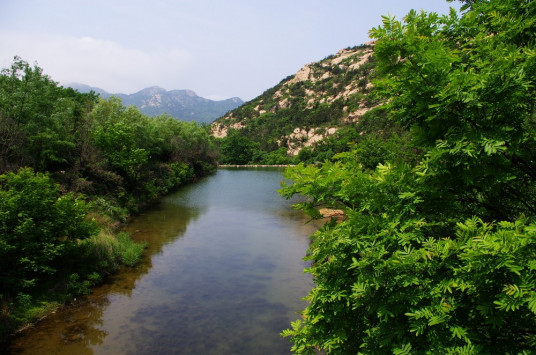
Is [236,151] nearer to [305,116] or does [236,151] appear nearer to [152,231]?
[305,116]

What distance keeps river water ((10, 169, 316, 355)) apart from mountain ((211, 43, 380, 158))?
75.0 m

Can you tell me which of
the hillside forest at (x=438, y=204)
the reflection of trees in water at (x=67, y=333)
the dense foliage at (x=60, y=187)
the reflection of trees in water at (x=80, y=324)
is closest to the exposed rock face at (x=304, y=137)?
the dense foliage at (x=60, y=187)

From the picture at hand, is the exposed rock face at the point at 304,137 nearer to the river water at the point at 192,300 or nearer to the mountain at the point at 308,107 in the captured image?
the mountain at the point at 308,107

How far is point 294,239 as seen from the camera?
21.4 metres

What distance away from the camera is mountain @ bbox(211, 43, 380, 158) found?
10406 centimetres

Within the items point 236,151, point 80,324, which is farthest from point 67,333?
point 236,151

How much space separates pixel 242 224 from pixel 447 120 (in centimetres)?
2167

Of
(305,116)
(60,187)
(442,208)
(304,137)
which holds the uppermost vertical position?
(305,116)

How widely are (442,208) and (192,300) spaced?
10.7m

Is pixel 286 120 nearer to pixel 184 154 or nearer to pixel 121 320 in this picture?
pixel 184 154

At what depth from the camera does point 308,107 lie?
409ft

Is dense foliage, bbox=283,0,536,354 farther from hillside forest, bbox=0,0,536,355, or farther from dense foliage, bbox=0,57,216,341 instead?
dense foliage, bbox=0,57,216,341

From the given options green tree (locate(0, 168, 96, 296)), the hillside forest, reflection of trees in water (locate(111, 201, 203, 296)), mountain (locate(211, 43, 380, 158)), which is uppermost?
mountain (locate(211, 43, 380, 158))

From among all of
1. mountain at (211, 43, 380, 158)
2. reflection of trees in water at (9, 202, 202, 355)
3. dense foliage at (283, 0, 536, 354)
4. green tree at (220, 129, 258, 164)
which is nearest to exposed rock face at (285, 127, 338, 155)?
mountain at (211, 43, 380, 158)
